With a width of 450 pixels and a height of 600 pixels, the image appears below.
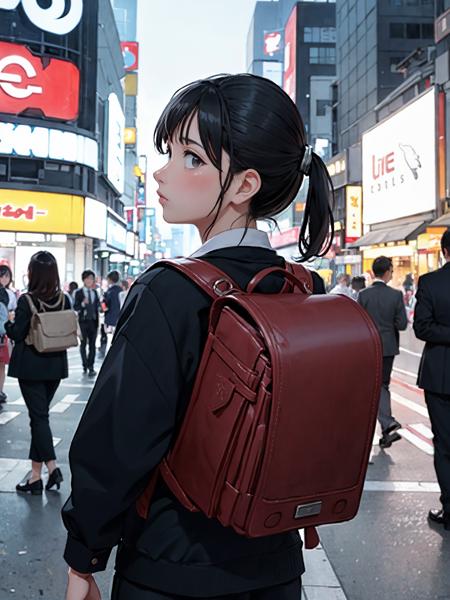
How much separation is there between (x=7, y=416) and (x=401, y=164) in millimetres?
27286

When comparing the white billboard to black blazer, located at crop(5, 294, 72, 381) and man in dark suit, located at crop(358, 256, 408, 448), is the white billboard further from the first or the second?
black blazer, located at crop(5, 294, 72, 381)

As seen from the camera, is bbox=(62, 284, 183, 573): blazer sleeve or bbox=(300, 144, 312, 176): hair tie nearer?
bbox=(62, 284, 183, 573): blazer sleeve

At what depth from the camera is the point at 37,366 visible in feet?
16.1

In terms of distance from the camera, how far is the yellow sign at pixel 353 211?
134 feet

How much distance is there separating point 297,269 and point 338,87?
5689 centimetres

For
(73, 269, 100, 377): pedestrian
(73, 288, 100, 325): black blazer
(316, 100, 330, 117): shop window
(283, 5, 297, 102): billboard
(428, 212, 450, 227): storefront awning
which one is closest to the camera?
(73, 269, 100, 377): pedestrian

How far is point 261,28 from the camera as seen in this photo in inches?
5153

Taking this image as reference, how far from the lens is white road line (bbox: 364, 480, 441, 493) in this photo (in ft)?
17.1

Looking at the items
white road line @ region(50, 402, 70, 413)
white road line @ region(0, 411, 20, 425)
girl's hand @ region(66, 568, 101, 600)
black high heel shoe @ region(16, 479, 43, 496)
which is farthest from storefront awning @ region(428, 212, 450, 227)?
girl's hand @ region(66, 568, 101, 600)

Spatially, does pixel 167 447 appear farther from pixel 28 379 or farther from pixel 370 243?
pixel 370 243

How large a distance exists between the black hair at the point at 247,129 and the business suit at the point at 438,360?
116 inches

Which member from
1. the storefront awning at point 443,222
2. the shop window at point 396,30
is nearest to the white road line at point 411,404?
the storefront awning at point 443,222

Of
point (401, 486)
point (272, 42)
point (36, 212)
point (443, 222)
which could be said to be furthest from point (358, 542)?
point (272, 42)

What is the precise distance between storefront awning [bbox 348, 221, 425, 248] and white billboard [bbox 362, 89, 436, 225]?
65cm
